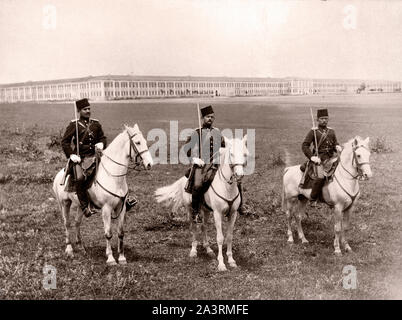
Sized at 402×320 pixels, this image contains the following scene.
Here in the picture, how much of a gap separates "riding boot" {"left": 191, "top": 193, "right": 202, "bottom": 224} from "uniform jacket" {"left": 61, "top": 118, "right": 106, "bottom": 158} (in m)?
2.49

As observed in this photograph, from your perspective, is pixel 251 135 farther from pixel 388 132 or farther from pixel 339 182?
pixel 339 182

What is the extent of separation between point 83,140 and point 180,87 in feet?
62.2

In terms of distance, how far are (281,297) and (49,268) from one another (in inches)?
175

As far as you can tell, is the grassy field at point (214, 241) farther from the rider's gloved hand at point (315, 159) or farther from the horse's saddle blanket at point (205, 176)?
the rider's gloved hand at point (315, 159)

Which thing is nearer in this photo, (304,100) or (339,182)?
(339,182)

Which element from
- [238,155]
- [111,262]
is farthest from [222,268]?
[238,155]

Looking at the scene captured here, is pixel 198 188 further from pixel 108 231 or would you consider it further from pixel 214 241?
pixel 214 241

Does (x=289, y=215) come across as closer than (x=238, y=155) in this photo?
No

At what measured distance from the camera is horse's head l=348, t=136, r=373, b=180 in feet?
31.3

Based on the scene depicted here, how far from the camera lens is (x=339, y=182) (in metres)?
10.4

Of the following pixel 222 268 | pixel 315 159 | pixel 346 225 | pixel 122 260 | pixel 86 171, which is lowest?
pixel 222 268

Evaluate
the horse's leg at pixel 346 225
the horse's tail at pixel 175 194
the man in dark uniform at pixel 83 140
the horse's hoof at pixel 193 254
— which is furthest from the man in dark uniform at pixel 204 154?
the horse's leg at pixel 346 225

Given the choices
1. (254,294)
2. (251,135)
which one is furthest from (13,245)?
(251,135)

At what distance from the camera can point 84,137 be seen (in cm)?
991
